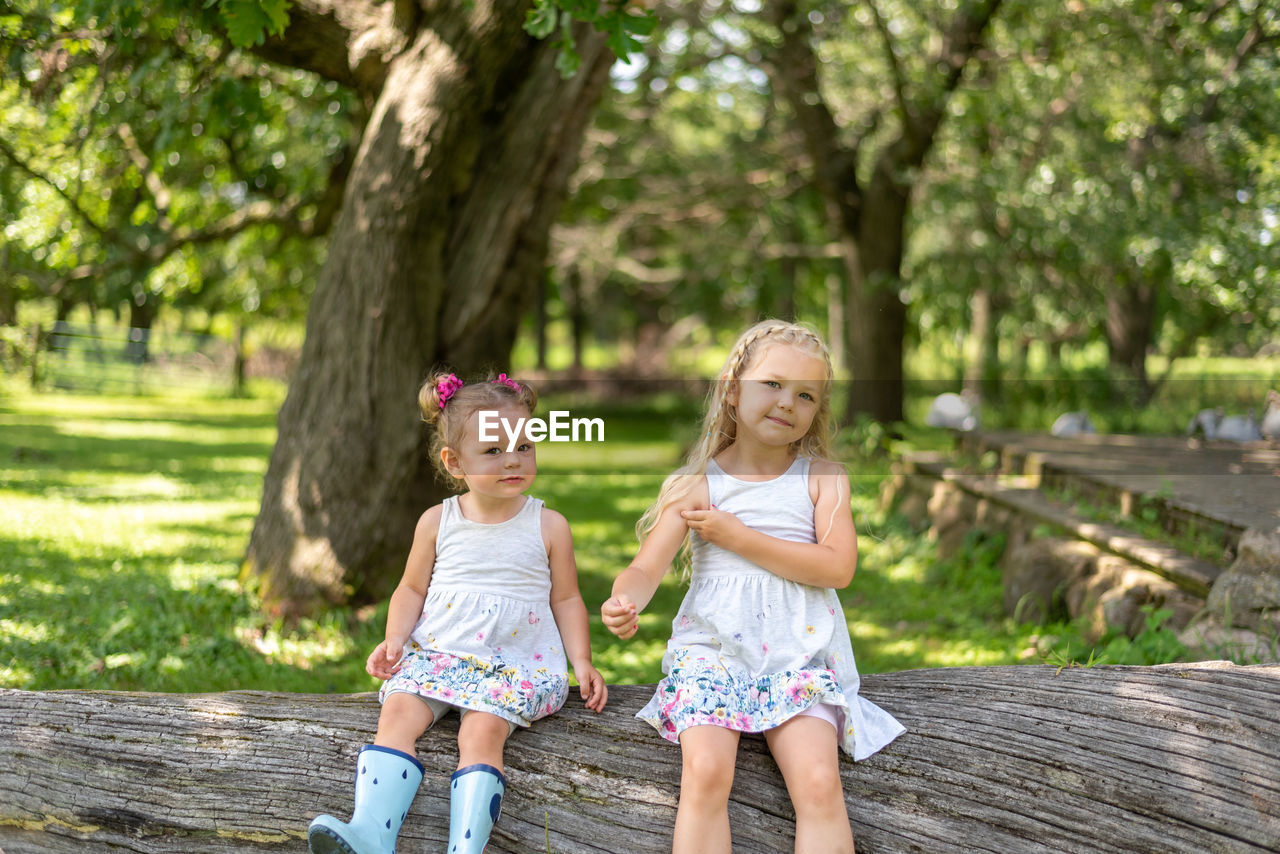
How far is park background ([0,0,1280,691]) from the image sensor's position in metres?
4.90

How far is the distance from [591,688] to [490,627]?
1.10 feet

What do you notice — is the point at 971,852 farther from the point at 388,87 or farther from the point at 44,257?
the point at 44,257

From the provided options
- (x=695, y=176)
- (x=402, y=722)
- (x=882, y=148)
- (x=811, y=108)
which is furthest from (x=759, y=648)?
(x=695, y=176)

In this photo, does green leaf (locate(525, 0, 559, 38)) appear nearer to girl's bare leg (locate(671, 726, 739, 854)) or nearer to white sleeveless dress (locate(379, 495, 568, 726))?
white sleeveless dress (locate(379, 495, 568, 726))

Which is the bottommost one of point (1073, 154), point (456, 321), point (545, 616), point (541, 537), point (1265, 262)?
point (545, 616)

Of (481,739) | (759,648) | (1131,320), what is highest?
(1131,320)

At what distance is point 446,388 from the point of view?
2922mm

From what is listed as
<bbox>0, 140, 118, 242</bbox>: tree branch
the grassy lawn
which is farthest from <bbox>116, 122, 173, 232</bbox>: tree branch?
the grassy lawn

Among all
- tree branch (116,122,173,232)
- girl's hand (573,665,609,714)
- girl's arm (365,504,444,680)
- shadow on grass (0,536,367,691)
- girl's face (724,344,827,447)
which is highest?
tree branch (116,122,173,232)

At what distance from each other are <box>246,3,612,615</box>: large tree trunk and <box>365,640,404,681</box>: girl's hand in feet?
7.61

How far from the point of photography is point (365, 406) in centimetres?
500

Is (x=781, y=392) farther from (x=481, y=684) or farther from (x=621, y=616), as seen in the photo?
(x=481, y=684)

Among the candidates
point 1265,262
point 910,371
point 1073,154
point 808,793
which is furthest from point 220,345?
point 808,793

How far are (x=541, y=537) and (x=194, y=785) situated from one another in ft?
3.78
